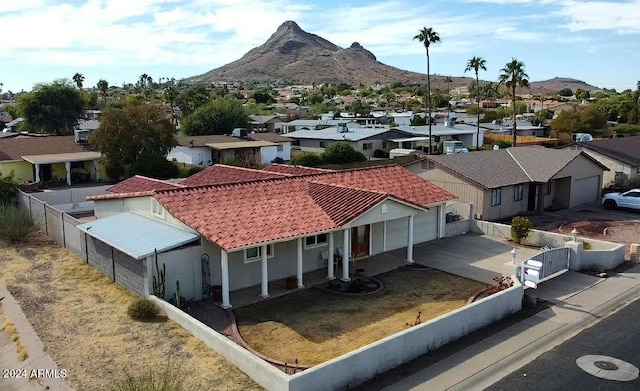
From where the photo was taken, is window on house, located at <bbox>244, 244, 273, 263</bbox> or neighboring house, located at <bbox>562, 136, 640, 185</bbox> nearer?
window on house, located at <bbox>244, 244, 273, 263</bbox>

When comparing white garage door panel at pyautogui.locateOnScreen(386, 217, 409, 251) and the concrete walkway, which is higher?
white garage door panel at pyautogui.locateOnScreen(386, 217, 409, 251)

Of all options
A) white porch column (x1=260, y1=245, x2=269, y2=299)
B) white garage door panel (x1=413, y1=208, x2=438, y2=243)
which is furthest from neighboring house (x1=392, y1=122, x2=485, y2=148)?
white porch column (x1=260, y1=245, x2=269, y2=299)

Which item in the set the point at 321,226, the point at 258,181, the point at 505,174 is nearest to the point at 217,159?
the point at 505,174

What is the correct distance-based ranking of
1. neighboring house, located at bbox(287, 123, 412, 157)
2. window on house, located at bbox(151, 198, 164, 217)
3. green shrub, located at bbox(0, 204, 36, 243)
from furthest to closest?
neighboring house, located at bbox(287, 123, 412, 157), green shrub, located at bbox(0, 204, 36, 243), window on house, located at bbox(151, 198, 164, 217)

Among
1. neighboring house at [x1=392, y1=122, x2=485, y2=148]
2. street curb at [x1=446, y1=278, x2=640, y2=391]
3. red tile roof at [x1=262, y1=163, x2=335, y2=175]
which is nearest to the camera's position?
street curb at [x1=446, y1=278, x2=640, y2=391]

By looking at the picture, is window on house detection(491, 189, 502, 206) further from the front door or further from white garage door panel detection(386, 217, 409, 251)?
the front door

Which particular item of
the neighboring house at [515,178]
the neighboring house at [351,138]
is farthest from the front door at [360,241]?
the neighboring house at [351,138]
